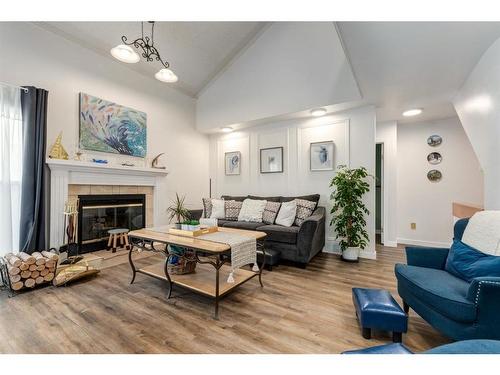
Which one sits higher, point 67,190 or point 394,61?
point 394,61

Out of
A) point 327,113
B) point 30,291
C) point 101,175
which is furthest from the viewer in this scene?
point 327,113

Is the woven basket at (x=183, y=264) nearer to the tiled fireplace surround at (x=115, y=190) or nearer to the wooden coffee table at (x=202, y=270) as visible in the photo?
the wooden coffee table at (x=202, y=270)

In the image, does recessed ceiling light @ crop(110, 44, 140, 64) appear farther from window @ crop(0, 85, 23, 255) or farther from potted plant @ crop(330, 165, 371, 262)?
potted plant @ crop(330, 165, 371, 262)

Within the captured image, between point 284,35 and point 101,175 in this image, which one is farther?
point 284,35

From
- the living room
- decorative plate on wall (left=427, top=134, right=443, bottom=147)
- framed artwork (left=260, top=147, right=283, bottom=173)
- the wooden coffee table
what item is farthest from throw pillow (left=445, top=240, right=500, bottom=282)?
decorative plate on wall (left=427, top=134, right=443, bottom=147)

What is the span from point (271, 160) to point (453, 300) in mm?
3278

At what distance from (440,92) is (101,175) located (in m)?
4.81

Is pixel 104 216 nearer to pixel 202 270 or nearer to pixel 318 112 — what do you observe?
pixel 202 270

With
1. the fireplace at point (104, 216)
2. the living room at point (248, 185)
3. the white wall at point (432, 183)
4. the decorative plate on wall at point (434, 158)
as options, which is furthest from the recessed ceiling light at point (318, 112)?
the fireplace at point (104, 216)

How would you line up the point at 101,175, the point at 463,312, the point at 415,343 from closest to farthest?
1. the point at 463,312
2. the point at 415,343
3. the point at 101,175
